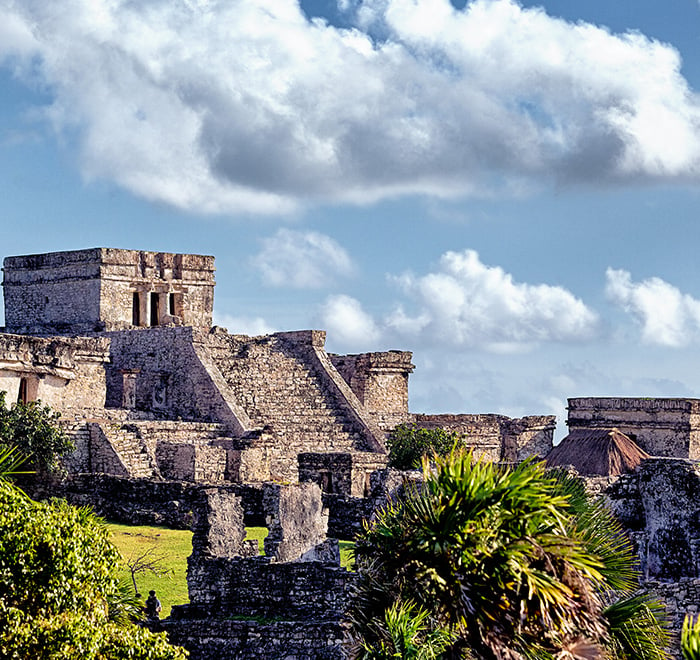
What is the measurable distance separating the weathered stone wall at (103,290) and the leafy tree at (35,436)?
34.1 feet

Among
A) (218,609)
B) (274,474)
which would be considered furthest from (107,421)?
(218,609)

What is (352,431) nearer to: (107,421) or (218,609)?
(107,421)

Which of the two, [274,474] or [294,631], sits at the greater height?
[274,474]

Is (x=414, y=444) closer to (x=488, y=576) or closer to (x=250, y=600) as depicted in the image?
(x=250, y=600)

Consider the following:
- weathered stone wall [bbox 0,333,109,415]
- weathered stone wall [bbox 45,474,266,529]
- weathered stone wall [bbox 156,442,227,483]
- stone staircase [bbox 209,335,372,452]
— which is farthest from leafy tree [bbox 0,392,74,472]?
stone staircase [bbox 209,335,372,452]

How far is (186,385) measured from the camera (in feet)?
112

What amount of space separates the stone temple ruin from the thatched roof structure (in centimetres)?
7

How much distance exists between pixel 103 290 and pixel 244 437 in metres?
9.09

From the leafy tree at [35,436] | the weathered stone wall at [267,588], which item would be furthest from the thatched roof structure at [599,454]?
the weathered stone wall at [267,588]

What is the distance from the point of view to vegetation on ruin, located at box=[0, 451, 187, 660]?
39.2 feet

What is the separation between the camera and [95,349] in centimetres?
3322

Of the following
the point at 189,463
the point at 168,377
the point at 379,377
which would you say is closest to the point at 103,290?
the point at 168,377

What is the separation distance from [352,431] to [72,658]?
878 inches

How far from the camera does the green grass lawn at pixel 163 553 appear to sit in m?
18.4
